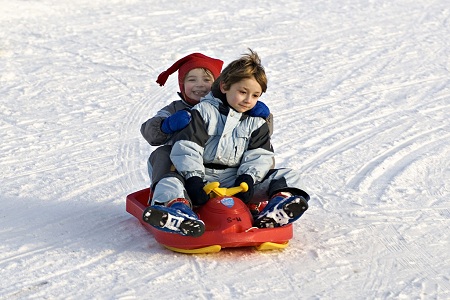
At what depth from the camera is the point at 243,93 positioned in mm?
4859

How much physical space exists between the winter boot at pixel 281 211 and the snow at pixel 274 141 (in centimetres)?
16

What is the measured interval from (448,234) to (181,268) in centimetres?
150

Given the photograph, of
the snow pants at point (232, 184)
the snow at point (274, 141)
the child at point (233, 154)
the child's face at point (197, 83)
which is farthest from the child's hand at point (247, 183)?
the child's face at point (197, 83)

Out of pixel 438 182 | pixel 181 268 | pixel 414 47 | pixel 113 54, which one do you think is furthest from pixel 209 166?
pixel 414 47

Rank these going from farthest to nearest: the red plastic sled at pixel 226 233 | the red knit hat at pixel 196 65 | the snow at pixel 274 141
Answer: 1. the red knit hat at pixel 196 65
2. the red plastic sled at pixel 226 233
3. the snow at pixel 274 141

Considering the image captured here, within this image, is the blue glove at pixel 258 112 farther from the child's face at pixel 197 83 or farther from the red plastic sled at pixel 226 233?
the red plastic sled at pixel 226 233

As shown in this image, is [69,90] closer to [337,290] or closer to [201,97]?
[201,97]

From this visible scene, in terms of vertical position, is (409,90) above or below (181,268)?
below

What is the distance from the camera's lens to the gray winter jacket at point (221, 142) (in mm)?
4855

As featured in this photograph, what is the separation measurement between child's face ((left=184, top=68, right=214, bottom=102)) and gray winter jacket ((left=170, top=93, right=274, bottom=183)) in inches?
7.2

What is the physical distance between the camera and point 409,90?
27.3ft

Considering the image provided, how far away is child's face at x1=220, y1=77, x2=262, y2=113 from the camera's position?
4828 millimetres

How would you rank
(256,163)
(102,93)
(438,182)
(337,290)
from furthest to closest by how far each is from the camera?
(102,93) → (438,182) → (256,163) → (337,290)

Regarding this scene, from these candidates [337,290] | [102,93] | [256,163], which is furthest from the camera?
[102,93]
